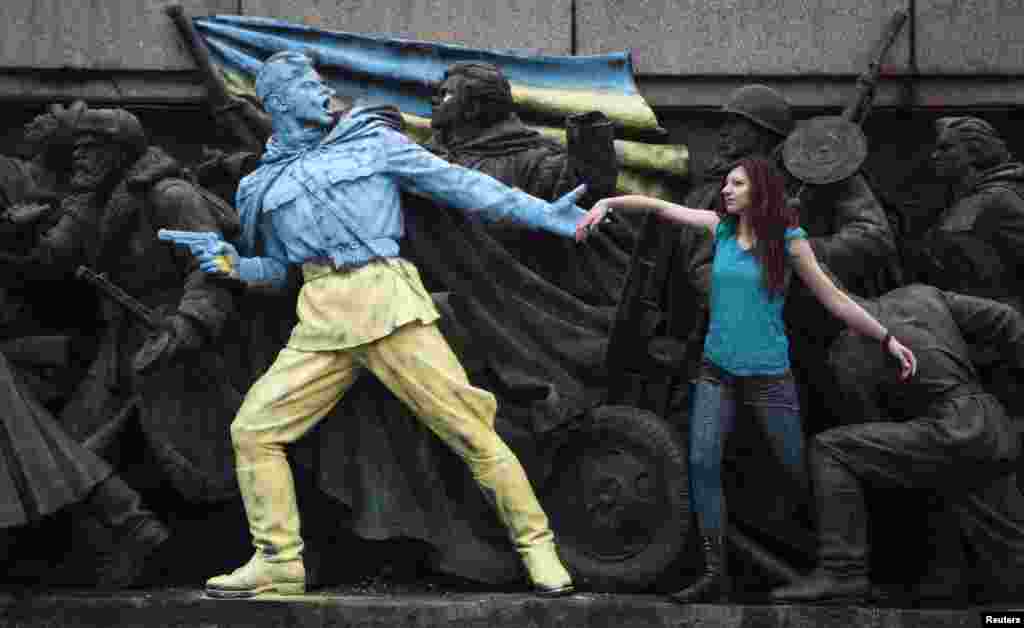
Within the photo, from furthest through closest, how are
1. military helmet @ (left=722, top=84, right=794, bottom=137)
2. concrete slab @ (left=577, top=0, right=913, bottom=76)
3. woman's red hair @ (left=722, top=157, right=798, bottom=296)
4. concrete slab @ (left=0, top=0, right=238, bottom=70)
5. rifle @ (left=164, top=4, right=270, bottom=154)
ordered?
concrete slab @ (left=0, top=0, right=238, bottom=70) → concrete slab @ (left=577, top=0, right=913, bottom=76) → rifle @ (left=164, top=4, right=270, bottom=154) → military helmet @ (left=722, top=84, right=794, bottom=137) → woman's red hair @ (left=722, top=157, right=798, bottom=296)

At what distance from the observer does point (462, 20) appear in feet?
35.3

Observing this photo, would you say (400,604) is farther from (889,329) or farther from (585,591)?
(889,329)

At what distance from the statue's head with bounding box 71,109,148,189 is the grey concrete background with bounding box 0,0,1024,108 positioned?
80 centimetres

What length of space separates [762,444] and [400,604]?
6.02 feet

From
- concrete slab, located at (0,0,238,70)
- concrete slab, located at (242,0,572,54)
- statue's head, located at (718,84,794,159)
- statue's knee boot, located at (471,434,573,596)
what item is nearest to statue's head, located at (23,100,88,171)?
concrete slab, located at (0,0,238,70)

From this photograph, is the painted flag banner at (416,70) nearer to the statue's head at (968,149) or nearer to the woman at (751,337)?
the statue's head at (968,149)

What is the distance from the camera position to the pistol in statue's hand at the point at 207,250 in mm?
9430

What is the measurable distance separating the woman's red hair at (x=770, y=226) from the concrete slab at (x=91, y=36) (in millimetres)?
3359

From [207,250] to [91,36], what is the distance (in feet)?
6.49

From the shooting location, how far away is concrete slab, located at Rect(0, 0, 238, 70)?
35.3 ft

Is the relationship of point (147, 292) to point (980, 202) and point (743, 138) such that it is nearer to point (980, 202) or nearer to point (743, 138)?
point (743, 138)

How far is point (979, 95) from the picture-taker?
10.6m

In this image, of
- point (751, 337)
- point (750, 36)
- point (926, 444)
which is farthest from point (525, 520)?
point (750, 36)

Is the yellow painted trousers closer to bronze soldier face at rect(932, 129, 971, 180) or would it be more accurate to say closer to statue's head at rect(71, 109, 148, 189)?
statue's head at rect(71, 109, 148, 189)
